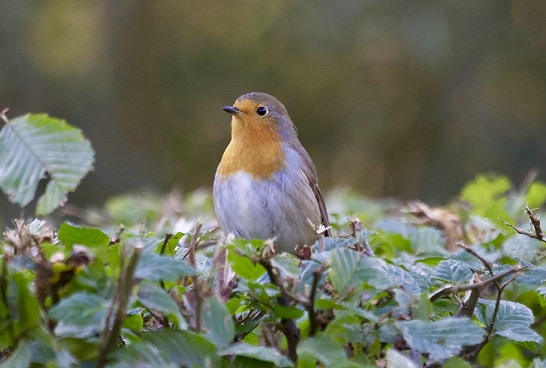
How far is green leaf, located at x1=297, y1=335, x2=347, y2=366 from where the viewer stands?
1373 millimetres

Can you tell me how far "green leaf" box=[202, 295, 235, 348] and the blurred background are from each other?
25.1ft

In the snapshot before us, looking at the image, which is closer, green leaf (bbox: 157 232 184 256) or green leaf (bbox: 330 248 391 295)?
green leaf (bbox: 330 248 391 295)

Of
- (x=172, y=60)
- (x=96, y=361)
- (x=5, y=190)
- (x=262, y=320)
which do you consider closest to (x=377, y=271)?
(x=262, y=320)

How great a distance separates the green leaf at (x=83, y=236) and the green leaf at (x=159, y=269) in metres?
0.20

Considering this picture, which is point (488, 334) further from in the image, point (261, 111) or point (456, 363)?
point (261, 111)

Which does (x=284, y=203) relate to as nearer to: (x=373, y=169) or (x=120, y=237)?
(x=120, y=237)

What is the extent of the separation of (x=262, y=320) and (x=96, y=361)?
1.11ft

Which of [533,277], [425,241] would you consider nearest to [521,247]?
[425,241]

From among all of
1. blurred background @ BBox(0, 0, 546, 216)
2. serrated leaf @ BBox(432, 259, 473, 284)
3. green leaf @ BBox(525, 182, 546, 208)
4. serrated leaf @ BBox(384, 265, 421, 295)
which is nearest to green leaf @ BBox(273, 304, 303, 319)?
serrated leaf @ BBox(384, 265, 421, 295)

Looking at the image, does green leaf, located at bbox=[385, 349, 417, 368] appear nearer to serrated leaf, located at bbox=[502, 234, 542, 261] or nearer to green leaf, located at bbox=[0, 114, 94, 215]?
green leaf, located at bbox=[0, 114, 94, 215]

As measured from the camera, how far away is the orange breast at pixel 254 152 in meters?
3.75

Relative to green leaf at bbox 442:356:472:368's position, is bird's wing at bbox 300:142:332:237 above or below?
below

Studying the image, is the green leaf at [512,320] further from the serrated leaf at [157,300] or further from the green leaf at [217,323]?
the serrated leaf at [157,300]

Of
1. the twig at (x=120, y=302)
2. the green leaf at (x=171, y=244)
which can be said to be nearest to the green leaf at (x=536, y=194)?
the green leaf at (x=171, y=244)
